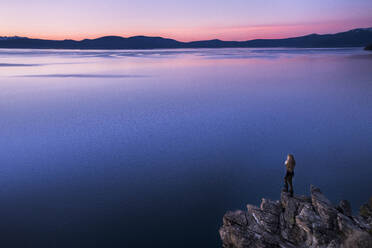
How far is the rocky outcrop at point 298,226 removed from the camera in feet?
20.5

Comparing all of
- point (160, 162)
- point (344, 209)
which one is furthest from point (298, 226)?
point (160, 162)

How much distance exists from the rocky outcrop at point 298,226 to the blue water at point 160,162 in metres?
1.50

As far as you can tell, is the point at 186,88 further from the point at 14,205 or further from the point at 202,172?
the point at 14,205

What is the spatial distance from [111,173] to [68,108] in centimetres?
1379

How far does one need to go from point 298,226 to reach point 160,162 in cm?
734

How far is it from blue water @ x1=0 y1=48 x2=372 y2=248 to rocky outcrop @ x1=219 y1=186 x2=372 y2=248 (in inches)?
59.1

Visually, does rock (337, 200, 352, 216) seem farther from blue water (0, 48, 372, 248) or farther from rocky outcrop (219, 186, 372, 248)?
blue water (0, 48, 372, 248)

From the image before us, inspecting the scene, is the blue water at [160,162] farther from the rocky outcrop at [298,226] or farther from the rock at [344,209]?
the rock at [344,209]

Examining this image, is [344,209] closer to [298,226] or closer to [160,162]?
[298,226]

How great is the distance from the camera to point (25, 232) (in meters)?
8.27

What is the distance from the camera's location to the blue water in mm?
8734

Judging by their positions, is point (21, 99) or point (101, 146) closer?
point (101, 146)

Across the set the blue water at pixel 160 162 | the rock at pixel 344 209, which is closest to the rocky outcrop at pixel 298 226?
the rock at pixel 344 209

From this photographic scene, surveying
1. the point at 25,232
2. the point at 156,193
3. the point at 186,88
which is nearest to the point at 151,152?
the point at 156,193
